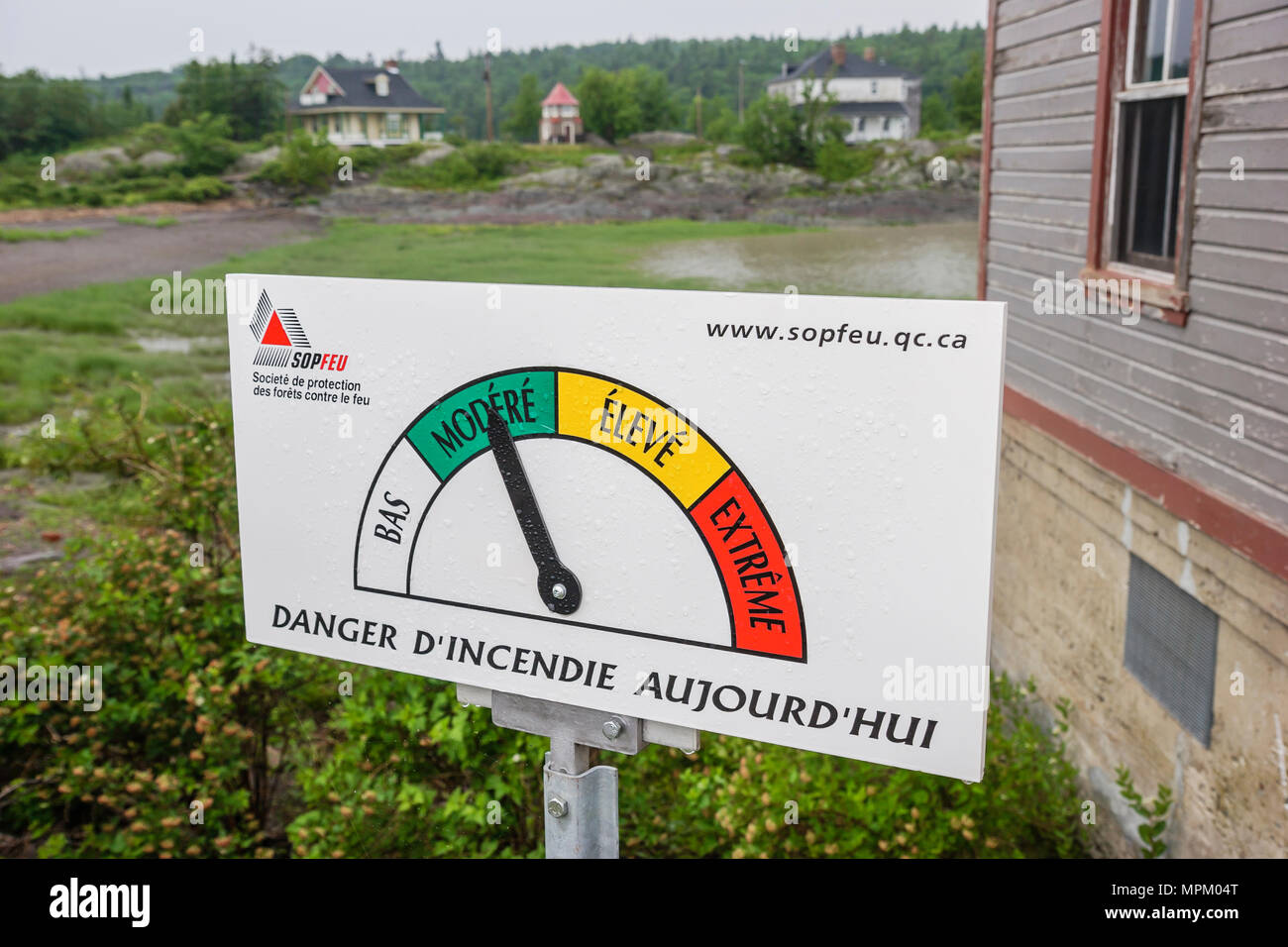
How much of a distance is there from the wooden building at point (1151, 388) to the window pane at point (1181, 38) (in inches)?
0.5

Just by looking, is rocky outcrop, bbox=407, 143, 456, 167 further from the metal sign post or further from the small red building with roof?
the metal sign post

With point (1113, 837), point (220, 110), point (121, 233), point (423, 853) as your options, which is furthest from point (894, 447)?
point (220, 110)

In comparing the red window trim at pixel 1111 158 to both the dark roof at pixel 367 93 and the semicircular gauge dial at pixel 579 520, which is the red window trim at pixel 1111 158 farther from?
the dark roof at pixel 367 93

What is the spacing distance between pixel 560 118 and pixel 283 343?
6693cm

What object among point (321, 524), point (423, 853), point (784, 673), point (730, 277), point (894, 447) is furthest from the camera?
point (730, 277)

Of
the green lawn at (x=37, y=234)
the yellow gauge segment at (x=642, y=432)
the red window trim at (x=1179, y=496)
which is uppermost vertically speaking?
the green lawn at (x=37, y=234)

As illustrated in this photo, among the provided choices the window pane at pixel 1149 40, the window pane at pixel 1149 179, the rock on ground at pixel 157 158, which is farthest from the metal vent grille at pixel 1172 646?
the rock on ground at pixel 157 158

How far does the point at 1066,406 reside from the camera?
21.8 ft

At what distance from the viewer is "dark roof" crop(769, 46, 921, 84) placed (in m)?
80.0

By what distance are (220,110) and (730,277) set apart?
116 feet

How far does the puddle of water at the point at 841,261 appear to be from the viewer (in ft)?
92.6

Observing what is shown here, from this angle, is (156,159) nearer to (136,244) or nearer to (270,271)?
(136,244)

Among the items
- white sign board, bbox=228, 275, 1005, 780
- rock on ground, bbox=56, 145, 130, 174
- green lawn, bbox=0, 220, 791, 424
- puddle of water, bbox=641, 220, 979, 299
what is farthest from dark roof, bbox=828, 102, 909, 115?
white sign board, bbox=228, 275, 1005, 780
